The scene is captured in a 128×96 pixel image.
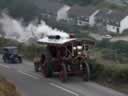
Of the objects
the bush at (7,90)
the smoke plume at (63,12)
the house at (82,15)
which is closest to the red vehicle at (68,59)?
the bush at (7,90)

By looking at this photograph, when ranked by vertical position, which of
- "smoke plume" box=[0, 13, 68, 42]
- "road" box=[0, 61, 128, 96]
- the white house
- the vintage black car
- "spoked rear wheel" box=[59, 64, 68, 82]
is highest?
the white house

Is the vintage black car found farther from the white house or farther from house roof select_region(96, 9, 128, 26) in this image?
house roof select_region(96, 9, 128, 26)

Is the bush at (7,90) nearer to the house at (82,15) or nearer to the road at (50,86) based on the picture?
the road at (50,86)

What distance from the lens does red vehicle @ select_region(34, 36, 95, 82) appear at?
22695 mm

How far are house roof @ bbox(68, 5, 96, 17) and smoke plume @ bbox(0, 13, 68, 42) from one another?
1379 inches

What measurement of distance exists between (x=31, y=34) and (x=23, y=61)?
386cm

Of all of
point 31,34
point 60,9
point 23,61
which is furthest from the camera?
point 60,9

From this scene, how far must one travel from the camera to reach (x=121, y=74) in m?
20.8

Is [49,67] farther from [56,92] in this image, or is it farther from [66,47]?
[56,92]

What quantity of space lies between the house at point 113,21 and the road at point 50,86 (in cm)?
5008

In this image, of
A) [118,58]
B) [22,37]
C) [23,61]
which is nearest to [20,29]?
[22,37]

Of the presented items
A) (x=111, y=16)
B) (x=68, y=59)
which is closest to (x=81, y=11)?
(x=111, y=16)

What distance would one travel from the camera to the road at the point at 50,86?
1977 cm

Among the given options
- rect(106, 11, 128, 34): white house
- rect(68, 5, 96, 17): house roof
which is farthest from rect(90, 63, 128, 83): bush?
rect(68, 5, 96, 17): house roof
